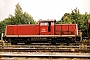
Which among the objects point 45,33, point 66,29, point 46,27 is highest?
point 46,27

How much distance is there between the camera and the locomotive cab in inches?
774

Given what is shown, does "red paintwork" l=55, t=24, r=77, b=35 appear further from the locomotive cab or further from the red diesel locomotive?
the locomotive cab

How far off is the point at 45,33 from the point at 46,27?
0.65 meters

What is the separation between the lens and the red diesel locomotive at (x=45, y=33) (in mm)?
19016

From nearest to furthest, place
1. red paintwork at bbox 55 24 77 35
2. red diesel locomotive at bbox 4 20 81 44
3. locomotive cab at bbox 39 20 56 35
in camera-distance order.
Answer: red diesel locomotive at bbox 4 20 81 44, red paintwork at bbox 55 24 77 35, locomotive cab at bbox 39 20 56 35

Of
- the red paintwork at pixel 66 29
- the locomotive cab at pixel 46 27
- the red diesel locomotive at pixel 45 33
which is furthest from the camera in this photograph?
the locomotive cab at pixel 46 27

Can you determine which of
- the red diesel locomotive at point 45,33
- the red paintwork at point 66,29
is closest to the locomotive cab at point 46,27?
the red diesel locomotive at point 45,33

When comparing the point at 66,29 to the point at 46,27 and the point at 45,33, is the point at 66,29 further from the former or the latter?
the point at 45,33

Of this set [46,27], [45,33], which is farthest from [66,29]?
[45,33]

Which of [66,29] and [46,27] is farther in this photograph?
[46,27]

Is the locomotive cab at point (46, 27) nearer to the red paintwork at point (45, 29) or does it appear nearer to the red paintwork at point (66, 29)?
the red paintwork at point (45, 29)

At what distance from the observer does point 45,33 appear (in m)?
19.8

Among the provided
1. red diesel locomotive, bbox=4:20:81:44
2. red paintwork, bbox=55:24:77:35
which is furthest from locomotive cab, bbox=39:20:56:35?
red paintwork, bbox=55:24:77:35

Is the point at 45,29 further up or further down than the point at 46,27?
further down
